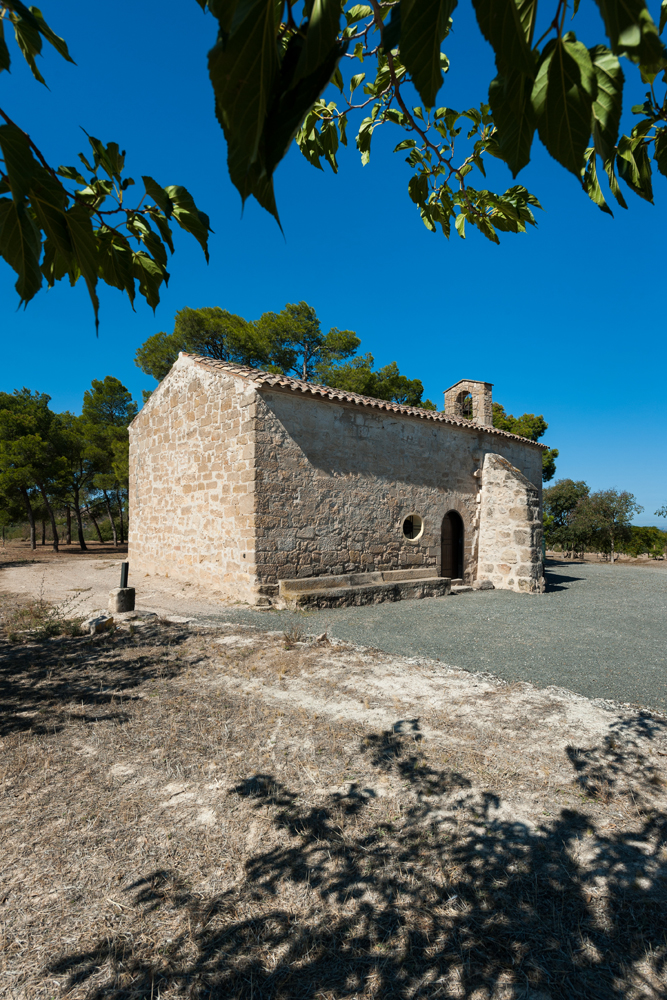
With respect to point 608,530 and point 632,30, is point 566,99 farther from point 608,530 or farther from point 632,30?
point 608,530

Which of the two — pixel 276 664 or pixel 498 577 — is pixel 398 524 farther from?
pixel 276 664

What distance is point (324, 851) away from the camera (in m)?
2.38

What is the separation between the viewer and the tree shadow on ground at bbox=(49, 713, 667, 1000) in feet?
5.62

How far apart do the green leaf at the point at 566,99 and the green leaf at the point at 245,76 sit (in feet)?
1.60

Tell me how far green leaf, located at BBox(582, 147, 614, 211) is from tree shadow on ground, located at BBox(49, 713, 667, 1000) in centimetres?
264

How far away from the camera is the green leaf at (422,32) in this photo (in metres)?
0.73

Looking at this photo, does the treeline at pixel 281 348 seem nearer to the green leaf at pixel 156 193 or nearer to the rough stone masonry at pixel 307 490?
the rough stone masonry at pixel 307 490

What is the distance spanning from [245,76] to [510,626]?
8064 mm

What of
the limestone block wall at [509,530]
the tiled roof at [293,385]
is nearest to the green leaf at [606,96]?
the tiled roof at [293,385]

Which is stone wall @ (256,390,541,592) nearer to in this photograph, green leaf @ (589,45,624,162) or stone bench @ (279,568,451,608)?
stone bench @ (279,568,451,608)

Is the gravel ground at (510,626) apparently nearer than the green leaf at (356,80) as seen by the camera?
No

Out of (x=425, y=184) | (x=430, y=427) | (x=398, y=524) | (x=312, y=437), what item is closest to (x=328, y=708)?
(x=425, y=184)

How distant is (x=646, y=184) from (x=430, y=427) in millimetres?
10893

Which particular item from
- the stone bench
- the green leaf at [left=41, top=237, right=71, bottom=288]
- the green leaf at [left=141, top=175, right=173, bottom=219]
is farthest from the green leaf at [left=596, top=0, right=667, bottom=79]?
the stone bench
